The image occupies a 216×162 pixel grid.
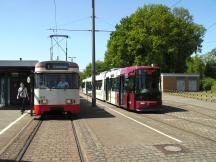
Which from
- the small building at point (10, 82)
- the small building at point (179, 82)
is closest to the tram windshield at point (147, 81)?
the small building at point (10, 82)

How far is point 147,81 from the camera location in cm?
2602

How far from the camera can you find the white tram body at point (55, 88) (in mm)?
21234

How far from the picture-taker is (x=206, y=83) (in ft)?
262

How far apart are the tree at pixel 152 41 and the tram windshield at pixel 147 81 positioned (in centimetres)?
4332

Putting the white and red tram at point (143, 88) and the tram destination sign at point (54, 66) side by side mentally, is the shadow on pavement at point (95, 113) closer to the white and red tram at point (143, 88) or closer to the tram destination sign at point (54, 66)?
the white and red tram at point (143, 88)

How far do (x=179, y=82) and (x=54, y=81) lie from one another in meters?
56.1

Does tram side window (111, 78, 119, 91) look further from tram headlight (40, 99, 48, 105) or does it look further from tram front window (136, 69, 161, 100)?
tram headlight (40, 99, 48, 105)

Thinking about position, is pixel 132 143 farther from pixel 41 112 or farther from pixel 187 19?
pixel 187 19

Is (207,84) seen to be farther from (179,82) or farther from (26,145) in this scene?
(26,145)

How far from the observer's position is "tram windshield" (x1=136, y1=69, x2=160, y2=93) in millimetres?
25859

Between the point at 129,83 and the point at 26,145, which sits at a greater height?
the point at 129,83

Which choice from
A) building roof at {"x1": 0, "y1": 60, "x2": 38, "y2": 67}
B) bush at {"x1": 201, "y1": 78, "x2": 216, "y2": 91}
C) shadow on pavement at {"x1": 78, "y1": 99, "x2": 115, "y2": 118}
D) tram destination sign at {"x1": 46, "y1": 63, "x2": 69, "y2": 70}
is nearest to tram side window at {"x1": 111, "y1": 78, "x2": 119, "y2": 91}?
shadow on pavement at {"x1": 78, "y1": 99, "x2": 115, "y2": 118}

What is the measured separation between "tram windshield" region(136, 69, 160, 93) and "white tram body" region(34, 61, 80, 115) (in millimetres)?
5471

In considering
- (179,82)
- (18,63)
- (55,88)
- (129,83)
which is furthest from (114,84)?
(179,82)
